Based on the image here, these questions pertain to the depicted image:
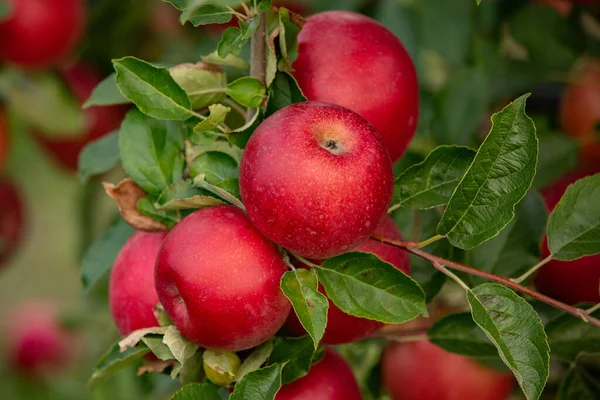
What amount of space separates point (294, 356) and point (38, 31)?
3.35 feet

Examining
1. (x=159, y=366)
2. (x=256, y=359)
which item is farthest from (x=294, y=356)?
(x=159, y=366)

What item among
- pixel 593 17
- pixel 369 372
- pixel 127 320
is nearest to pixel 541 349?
pixel 127 320

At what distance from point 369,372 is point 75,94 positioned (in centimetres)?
84

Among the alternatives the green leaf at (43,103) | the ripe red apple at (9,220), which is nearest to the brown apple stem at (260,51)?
the green leaf at (43,103)

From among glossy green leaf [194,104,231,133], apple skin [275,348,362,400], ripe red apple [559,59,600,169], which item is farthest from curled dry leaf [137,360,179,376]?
ripe red apple [559,59,600,169]

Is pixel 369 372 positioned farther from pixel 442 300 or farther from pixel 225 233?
pixel 225 233

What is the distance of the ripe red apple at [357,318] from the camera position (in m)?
0.73

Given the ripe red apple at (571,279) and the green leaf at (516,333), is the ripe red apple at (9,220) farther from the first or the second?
the green leaf at (516,333)

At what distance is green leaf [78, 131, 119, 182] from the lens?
0.95m

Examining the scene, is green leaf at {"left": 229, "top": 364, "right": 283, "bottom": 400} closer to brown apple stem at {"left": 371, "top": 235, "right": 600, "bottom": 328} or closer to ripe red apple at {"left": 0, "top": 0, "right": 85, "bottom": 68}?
brown apple stem at {"left": 371, "top": 235, "right": 600, "bottom": 328}

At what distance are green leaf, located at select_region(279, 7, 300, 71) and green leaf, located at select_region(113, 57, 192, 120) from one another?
0.30 feet

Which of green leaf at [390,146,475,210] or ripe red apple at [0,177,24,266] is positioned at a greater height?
green leaf at [390,146,475,210]

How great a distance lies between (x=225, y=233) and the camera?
67cm

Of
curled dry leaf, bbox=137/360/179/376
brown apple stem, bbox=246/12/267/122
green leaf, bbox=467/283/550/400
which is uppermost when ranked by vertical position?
brown apple stem, bbox=246/12/267/122
